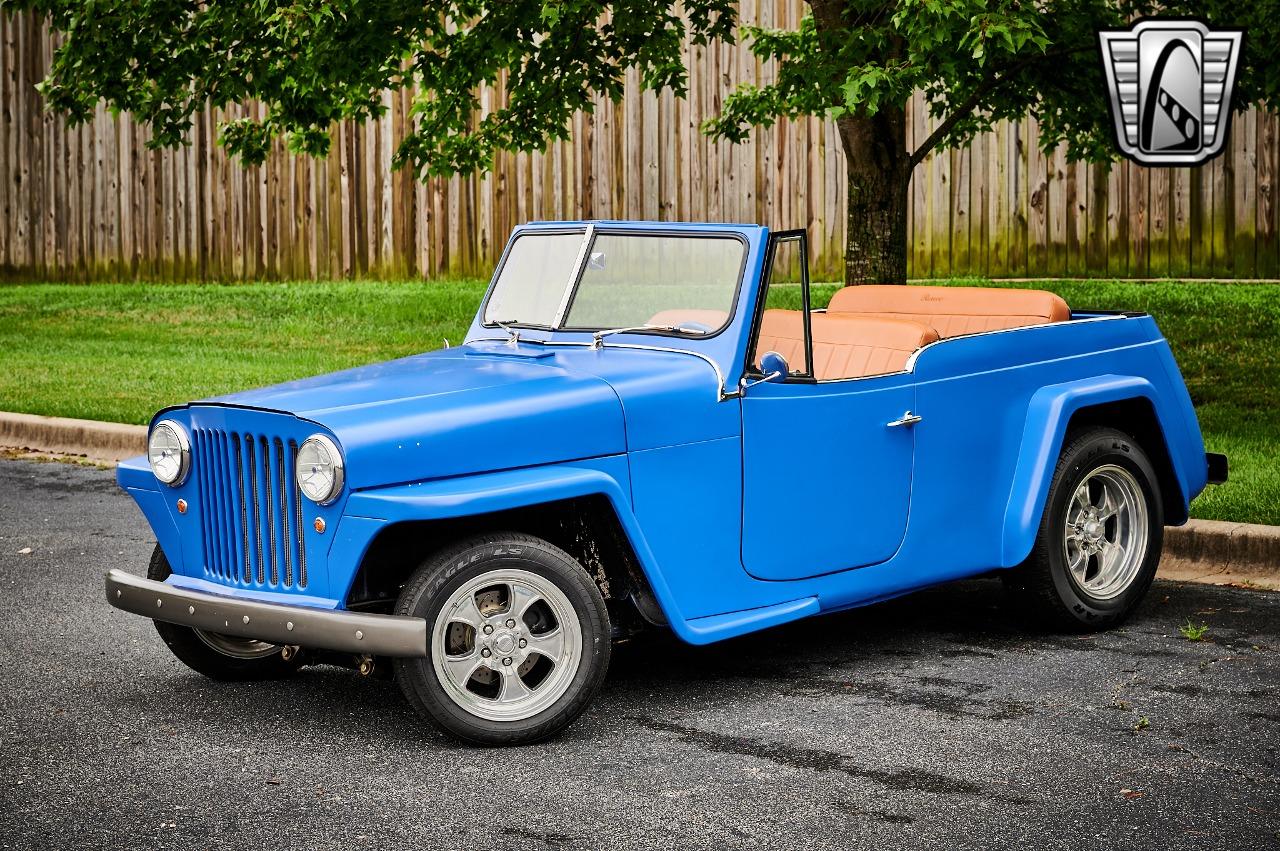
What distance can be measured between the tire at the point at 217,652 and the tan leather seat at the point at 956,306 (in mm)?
2642

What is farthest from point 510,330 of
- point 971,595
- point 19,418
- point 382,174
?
point 382,174

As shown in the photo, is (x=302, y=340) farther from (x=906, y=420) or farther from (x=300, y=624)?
(x=300, y=624)

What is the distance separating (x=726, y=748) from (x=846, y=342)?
1.87 m

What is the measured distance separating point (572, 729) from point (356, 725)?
66 cm

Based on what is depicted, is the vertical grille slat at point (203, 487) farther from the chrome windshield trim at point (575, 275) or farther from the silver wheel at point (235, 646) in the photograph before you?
the chrome windshield trim at point (575, 275)

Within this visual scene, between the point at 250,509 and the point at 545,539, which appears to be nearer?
the point at 250,509

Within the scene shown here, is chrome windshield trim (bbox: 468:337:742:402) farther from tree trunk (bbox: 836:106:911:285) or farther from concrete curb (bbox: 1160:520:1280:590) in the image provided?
tree trunk (bbox: 836:106:911:285)

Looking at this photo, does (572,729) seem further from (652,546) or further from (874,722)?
(874,722)

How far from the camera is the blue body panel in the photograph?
15.0ft

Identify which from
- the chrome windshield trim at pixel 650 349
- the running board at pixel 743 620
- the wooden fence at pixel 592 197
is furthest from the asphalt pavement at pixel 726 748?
the wooden fence at pixel 592 197

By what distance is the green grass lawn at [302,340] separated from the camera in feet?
32.6

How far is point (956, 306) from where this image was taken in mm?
6430

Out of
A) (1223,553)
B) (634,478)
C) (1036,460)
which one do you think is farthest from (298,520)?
(1223,553)

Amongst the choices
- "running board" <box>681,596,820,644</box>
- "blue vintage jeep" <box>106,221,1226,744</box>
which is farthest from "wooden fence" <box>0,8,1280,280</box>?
"running board" <box>681,596,820,644</box>
